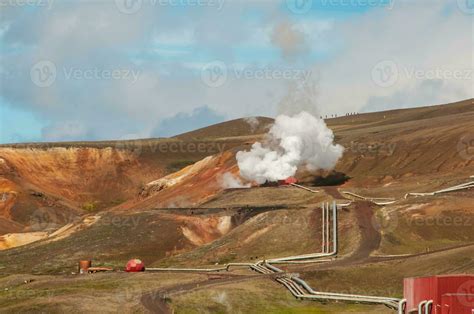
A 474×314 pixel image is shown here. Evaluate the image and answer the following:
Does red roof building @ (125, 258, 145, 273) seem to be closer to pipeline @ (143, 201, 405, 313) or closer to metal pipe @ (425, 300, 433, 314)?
pipeline @ (143, 201, 405, 313)

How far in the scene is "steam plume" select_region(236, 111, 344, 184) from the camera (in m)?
160

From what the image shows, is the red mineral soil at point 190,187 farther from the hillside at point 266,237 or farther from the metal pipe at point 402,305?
the metal pipe at point 402,305

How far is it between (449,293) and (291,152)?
104103 mm

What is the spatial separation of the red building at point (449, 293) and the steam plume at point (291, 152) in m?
99.9

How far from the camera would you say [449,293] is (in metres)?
56.8

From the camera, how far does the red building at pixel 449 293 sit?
54.8m

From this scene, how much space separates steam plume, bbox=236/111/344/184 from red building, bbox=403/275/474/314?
99.9 m

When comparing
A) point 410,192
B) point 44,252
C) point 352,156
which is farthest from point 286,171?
point 44,252

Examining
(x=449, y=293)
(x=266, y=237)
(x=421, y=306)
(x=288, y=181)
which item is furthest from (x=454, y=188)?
(x=449, y=293)

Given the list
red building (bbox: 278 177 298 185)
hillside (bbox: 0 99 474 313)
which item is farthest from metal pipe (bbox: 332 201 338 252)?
red building (bbox: 278 177 298 185)

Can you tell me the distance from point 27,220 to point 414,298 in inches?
5696

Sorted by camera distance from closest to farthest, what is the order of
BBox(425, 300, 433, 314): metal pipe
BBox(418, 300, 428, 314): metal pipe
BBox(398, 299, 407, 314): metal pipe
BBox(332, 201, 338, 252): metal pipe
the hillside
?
BBox(425, 300, 433, 314): metal pipe
BBox(418, 300, 428, 314): metal pipe
BBox(398, 299, 407, 314): metal pipe
the hillside
BBox(332, 201, 338, 252): metal pipe

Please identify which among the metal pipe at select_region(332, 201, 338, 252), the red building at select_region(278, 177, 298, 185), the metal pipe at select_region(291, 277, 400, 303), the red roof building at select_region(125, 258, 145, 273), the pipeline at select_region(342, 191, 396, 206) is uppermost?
the red building at select_region(278, 177, 298, 185)

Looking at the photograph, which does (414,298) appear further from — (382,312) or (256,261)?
(256,261)
